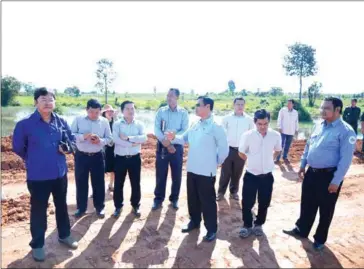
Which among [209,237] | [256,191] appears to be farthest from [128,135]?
[256,191]

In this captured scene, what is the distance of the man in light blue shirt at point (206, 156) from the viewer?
372 centimetres

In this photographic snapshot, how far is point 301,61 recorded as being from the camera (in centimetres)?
2233

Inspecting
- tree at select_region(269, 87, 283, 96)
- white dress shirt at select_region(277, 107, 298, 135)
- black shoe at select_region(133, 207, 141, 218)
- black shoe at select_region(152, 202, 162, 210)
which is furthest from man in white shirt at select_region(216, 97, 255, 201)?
tree at select_region(269, 87, 283, 96)

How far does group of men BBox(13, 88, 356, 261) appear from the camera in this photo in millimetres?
3328

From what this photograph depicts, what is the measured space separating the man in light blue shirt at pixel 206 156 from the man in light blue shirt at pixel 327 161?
110 cm

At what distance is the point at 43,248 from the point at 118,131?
175 centimetres

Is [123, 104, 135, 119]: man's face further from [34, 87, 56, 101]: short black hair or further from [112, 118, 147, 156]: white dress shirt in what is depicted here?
[34, 87, 56, 101]: short black hair

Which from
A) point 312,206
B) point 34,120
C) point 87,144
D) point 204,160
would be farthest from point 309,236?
point 34,120

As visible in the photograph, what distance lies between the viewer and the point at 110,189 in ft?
18.8

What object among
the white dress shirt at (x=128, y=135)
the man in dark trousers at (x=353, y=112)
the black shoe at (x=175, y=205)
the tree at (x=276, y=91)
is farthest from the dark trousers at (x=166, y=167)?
the tree at (x=276, y=91)

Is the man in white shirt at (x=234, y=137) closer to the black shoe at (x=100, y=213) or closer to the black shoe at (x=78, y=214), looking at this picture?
the black shoe at (x=100, y=213)

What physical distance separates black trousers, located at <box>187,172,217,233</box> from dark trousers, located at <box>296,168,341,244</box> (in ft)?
3.86

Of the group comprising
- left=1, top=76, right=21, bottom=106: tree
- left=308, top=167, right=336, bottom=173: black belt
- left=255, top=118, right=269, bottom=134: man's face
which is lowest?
left=308, top=167, right=336, bottom=173: black belt

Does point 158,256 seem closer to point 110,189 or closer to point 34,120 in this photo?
point 34,120
